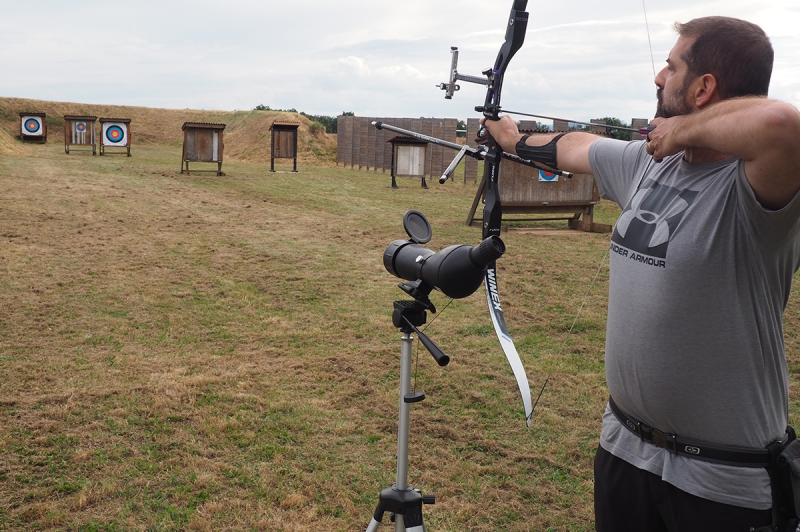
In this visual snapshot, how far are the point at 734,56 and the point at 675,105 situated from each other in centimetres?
17

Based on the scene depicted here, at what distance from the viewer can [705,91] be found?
1457mm

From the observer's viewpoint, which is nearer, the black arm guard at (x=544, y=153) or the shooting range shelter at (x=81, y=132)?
the black arm guard at (x=544, y=153)

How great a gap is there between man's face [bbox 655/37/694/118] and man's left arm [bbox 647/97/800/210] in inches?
6.1

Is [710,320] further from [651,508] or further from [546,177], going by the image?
[546,177]

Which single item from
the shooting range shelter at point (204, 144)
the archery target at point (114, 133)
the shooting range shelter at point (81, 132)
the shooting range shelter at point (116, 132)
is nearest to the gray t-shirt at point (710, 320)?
the shooting range shelter at point (204, 144)

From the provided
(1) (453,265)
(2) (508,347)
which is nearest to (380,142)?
(2) (508,347)

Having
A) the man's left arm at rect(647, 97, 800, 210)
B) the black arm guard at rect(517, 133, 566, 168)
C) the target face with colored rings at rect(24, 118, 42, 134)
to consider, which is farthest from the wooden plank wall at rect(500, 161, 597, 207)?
the target face with colored rings at rect(24, 118, 42, 134)

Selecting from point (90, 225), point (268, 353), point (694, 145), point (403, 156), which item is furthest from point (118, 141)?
point (694, 145)

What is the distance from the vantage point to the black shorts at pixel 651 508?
54.7 inches

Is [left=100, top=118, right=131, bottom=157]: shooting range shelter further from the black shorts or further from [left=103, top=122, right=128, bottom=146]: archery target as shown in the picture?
the black shorts

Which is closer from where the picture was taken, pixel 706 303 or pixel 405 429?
pixel 706 303

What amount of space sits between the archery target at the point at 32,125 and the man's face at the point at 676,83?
27.0m

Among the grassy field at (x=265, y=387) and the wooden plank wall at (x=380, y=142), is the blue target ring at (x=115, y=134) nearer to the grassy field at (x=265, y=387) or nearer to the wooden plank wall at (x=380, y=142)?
the wooden plank wall at (x=380, y=142)

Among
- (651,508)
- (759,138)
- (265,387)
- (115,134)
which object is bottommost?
(265,387)
